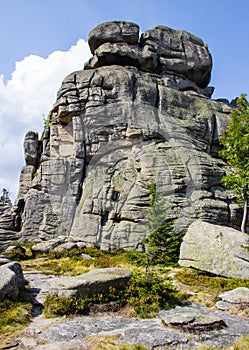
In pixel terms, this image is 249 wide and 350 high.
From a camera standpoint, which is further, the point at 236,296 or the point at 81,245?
the point at 81,245

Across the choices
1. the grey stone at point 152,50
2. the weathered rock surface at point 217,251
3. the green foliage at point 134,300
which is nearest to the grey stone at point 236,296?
the green foliage at point 134,300

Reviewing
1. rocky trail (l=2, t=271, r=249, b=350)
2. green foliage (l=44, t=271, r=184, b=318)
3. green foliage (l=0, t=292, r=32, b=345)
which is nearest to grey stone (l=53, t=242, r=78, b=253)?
green foliage (l=44, t=271, r=184, b=318)

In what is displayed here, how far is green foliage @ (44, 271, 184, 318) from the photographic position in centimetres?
1098

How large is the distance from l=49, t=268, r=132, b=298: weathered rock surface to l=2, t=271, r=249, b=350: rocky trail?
989 millimetres

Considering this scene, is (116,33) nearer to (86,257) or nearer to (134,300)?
(86,257)

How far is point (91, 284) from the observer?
11852 millimetres

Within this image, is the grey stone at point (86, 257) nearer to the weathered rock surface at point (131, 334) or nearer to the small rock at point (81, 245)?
the small rock at point (81, 245)

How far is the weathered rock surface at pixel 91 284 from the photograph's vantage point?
11.6 meters

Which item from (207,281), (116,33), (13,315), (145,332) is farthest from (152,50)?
(145,332)

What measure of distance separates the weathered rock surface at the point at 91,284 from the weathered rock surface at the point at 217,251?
5784mm

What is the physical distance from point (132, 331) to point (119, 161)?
2633 centimetres

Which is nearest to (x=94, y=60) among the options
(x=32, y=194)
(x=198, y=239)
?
(x=32, y=194)

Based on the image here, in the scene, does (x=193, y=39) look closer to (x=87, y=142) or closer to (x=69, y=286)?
(x=87, y=142)

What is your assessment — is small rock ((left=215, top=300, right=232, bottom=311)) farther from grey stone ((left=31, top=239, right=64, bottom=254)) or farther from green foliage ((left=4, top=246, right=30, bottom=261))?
grey stone ((left=31, top=239, right=64, bottom=254))
